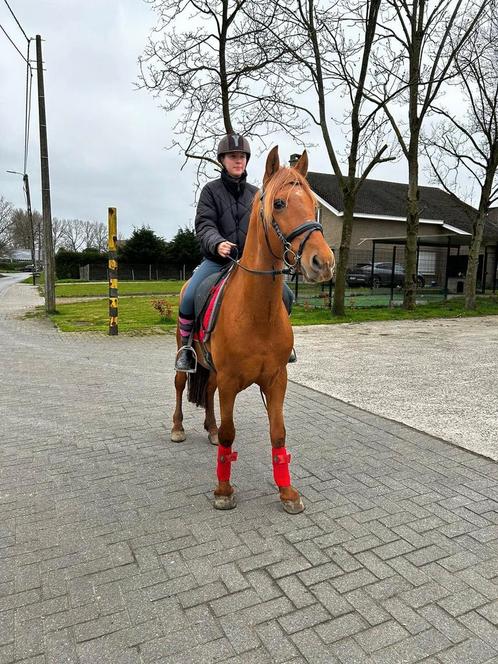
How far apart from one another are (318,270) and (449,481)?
8.16ft

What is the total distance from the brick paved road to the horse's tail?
46 centimetres

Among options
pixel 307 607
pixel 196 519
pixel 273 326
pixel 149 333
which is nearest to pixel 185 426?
pixel 196 519

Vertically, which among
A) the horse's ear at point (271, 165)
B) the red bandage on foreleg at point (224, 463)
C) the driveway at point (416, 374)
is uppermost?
the horse's ear at point (271, 165)

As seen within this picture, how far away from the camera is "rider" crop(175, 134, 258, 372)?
3.62m

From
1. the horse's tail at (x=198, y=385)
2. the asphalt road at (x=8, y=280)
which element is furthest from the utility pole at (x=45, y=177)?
the asphalt road at (x=8, y=280)

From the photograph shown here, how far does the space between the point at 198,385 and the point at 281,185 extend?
8.38 ft

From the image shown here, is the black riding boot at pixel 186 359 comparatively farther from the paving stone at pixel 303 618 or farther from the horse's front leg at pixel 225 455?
the paving stone at pixel 303 618

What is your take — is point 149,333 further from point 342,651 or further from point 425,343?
point 342,651

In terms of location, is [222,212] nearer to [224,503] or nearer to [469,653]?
[224,503]

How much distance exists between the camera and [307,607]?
241 centimetres

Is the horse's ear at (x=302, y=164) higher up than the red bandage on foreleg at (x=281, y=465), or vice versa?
the horse's ear at (x=302, y=164)

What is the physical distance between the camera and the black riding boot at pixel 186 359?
4.33 meters

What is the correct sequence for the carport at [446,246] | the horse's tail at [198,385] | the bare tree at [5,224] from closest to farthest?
the horse's tail at [198,385] < the carport at [446,246] < the bare tree at [5,224]

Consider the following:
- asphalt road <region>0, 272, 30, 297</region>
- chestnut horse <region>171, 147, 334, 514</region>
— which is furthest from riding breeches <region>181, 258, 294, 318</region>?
asphalt road <region>0, 272, 30, 297</region>
